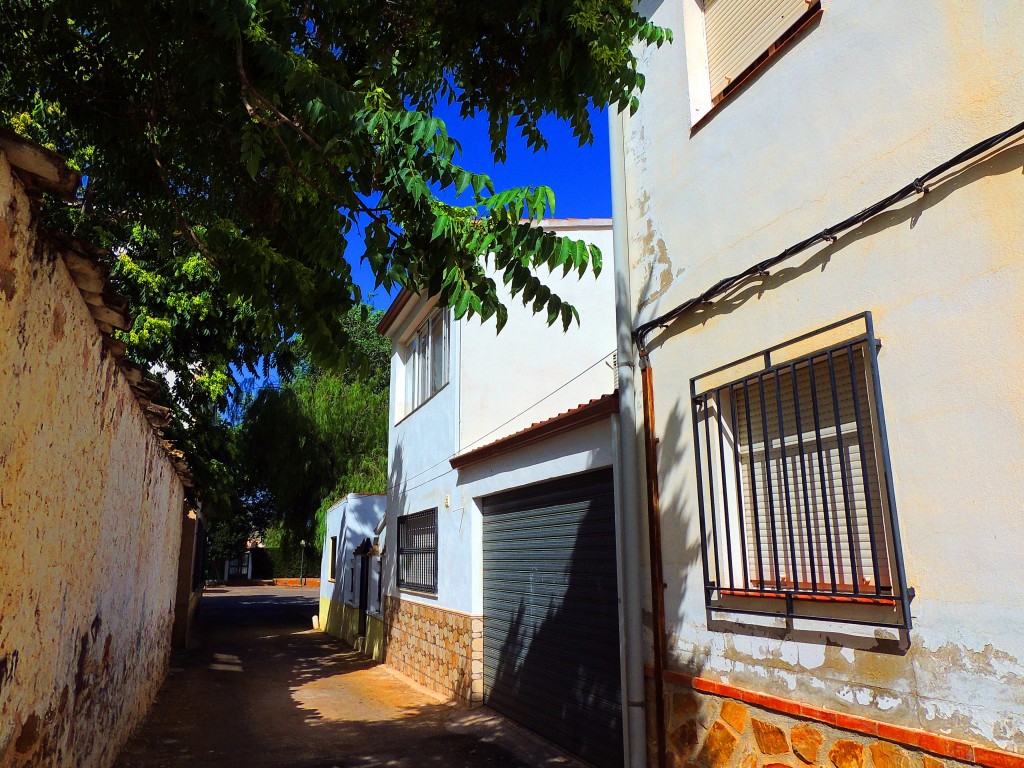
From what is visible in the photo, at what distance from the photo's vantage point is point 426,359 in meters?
13.3

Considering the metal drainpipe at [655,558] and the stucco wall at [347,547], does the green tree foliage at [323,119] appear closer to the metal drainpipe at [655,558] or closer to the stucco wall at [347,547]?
the metal drainpipe at [655,558]

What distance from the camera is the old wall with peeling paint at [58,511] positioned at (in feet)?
10.7

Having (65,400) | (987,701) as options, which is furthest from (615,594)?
(65,400)

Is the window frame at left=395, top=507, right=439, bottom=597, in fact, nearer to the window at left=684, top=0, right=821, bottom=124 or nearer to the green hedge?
the window at left=684, top=0, right=821, bottom=124

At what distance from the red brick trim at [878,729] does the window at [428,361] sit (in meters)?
7.50

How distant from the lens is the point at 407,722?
902 centimetres

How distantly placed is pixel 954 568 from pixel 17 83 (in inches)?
295

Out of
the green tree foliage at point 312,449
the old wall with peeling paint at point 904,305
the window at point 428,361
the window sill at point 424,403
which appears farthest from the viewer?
the green tree foliage at point 312,449

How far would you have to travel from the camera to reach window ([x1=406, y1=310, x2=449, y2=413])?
12062 mm

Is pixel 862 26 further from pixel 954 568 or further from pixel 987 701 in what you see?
pixel 987 701

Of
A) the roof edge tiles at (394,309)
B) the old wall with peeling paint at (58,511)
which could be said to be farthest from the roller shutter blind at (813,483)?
the roof edge tiles at (394,309)

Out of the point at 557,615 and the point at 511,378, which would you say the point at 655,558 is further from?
the point at 511,378

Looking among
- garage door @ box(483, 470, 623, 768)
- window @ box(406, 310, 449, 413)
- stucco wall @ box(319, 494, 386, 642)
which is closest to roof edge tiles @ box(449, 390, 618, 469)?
garage door @ box(483, 470, 623, 768)

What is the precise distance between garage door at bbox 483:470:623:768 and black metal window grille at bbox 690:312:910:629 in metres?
1.92
